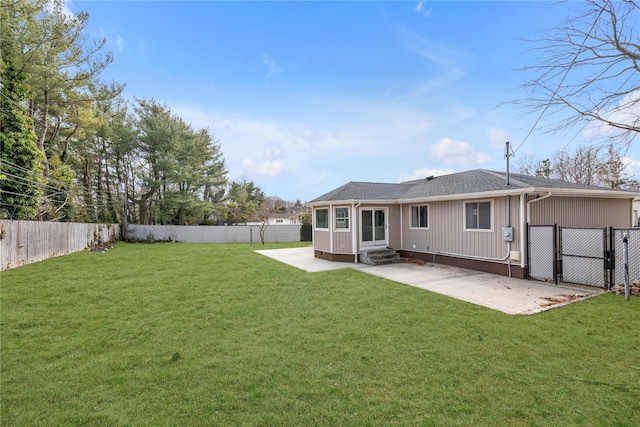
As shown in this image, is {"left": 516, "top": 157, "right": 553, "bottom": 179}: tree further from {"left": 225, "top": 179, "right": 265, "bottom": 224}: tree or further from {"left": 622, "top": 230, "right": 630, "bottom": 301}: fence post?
{"left": 225, "top": 179, "right": 265, "bottom": 224}: tree

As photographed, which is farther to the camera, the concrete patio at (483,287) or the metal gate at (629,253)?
the metal gate at (629,253)

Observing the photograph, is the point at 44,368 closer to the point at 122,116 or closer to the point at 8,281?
the point at 8,281

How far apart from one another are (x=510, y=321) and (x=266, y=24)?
11174mm

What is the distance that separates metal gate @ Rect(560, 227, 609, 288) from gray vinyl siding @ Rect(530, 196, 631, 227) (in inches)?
35.8

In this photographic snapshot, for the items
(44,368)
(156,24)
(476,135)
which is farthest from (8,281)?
(476,135)

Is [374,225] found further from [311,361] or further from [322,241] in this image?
[311,361]

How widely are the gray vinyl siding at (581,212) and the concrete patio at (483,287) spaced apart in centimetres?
185

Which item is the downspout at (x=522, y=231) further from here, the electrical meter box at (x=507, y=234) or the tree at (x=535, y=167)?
the tree at (x=535, y=167)

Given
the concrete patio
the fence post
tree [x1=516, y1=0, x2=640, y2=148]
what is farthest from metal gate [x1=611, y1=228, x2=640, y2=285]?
tree [x1=516, y1=0, x2=640, y2=148]

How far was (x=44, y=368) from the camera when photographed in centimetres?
309

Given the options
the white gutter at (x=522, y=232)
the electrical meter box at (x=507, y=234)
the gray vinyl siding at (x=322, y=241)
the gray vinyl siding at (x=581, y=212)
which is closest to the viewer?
the white gutter at (x=522, y=232)

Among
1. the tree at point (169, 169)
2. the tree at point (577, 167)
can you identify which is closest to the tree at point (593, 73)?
the tree at point (577, 167)

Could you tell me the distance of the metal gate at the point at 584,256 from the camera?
6293 millimetres

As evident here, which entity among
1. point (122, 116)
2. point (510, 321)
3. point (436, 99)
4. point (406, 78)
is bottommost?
point (510, 321)
